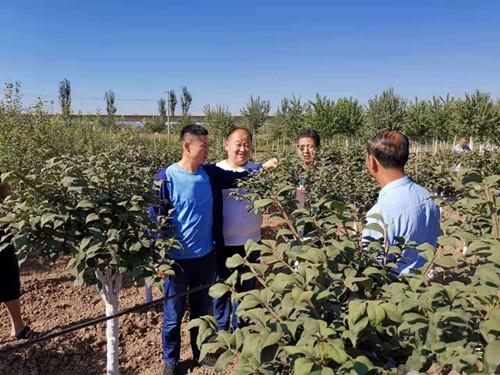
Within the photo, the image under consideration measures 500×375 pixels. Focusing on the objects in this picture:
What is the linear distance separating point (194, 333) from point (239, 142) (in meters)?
1.70

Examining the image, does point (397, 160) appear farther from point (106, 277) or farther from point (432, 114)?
point (432, 114)

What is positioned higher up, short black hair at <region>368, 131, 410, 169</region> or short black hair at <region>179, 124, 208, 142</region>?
short black hair at <region>179, 124, 208, 142</region>

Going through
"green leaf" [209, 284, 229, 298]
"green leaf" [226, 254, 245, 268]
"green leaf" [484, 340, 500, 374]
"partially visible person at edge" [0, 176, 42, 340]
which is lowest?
"partially visible person at edge" [0, 176, 42, 340]

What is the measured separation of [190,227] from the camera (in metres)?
2.92

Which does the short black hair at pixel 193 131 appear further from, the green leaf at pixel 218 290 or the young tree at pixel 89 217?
the green leaf at pixel 218 290

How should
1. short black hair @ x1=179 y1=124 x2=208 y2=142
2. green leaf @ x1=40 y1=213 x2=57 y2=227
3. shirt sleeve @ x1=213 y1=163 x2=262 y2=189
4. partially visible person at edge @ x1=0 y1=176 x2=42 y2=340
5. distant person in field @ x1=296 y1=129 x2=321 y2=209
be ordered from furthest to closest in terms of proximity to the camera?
distant person in field @ x1=296 y1=129 x2=321 y2=209, partially visible person at edge @ x1=0 y1=176 x2=42 y2=340, shirt sleeve @ x1=213 y1=163 x2=262 y2=189, short black hair @ x1=179 y1=124 x2=208 y2=142, green leaf @ x1=40 y1=213 x2=57 y2=227

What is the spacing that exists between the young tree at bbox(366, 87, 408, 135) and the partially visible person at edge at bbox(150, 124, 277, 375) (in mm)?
27988

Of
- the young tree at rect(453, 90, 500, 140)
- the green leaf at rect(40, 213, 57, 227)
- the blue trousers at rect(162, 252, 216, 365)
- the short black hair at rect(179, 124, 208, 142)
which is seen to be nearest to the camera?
the green leaf at rect(40, 213, 57, 227)

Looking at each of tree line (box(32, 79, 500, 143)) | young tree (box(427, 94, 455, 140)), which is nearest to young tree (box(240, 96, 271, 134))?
tree line (box(32, 79, 500, 143))

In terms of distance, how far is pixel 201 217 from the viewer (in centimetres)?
296

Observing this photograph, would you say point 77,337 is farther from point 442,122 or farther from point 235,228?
point 442,122

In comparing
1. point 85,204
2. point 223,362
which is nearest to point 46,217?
point 85,204

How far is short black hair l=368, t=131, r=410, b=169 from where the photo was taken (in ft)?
6.45

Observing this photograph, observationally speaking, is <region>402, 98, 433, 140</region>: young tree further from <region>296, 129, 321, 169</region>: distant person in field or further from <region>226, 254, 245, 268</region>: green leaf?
<region>226, 254, 245, 268</region>: green leaf
